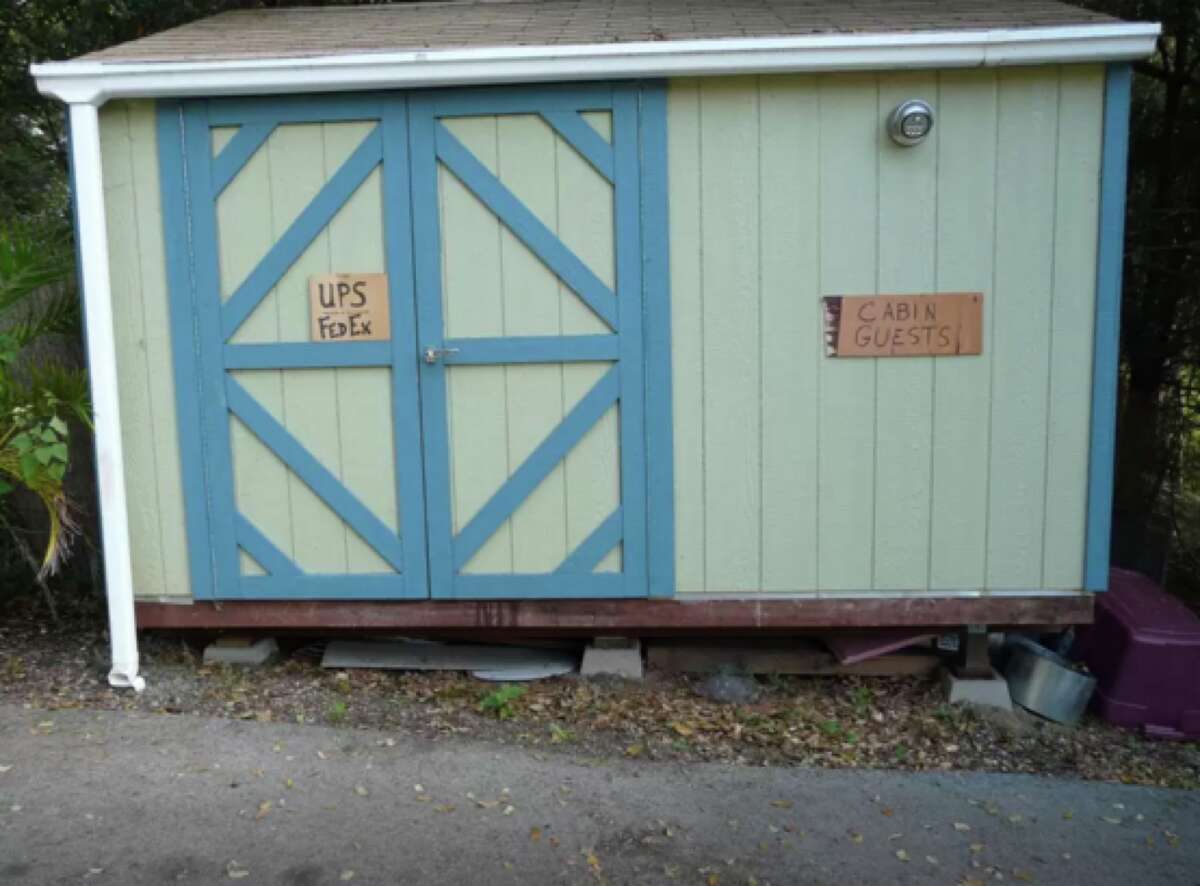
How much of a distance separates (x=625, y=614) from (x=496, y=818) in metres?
1.21

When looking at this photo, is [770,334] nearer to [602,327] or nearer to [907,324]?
[907,324]

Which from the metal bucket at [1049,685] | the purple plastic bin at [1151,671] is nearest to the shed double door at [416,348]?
the metal bucket at [1049,685]

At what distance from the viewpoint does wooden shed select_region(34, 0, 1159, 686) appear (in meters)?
4.02

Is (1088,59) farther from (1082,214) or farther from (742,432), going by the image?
(742,432)

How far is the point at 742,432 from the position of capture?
4180 mm

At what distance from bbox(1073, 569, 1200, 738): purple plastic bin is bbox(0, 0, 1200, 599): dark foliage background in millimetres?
1934

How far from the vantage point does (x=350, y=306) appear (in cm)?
416

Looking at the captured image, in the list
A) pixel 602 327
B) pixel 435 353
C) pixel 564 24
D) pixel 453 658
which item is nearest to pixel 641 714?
pixel 453 658

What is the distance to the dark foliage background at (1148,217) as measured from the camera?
5984 millimetres

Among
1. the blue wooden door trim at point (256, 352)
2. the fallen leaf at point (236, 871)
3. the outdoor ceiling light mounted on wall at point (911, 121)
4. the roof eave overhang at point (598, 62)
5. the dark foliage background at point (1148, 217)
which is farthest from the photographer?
the dark foliage background at point (1148, 217)

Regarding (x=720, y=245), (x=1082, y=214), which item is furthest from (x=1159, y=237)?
(x=720, y=245)

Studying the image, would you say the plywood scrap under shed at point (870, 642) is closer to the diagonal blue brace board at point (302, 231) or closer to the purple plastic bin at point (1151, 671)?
the purple plastic bin at point (1151, 671)

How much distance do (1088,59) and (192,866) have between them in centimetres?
418

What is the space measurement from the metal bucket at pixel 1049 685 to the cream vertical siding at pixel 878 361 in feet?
1.82
